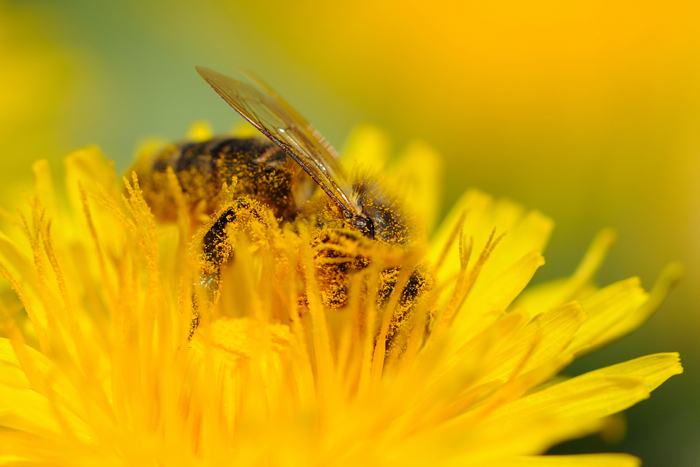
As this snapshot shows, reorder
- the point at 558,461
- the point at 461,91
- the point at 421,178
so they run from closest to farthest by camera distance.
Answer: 1. the point at 558,461
2. the point at 421,178
3. the point at 461,91

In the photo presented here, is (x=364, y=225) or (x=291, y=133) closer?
(x=364, y=225)

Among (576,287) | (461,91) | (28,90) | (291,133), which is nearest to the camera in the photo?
(291,133)

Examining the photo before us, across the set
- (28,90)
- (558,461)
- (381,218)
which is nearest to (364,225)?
(381,218)

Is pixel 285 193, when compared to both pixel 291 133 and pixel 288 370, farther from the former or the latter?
pixel 288 370

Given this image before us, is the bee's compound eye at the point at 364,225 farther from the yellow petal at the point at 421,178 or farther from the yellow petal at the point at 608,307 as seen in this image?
the yellow petal at the point at 421,178

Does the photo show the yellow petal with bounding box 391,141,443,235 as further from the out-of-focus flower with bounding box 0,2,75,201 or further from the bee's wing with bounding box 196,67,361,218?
the out-of-focus flower with bounding box 0,2,75,201

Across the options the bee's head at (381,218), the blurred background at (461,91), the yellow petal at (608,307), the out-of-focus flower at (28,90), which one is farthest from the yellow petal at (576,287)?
the out-of-focus flower at (28,90)
